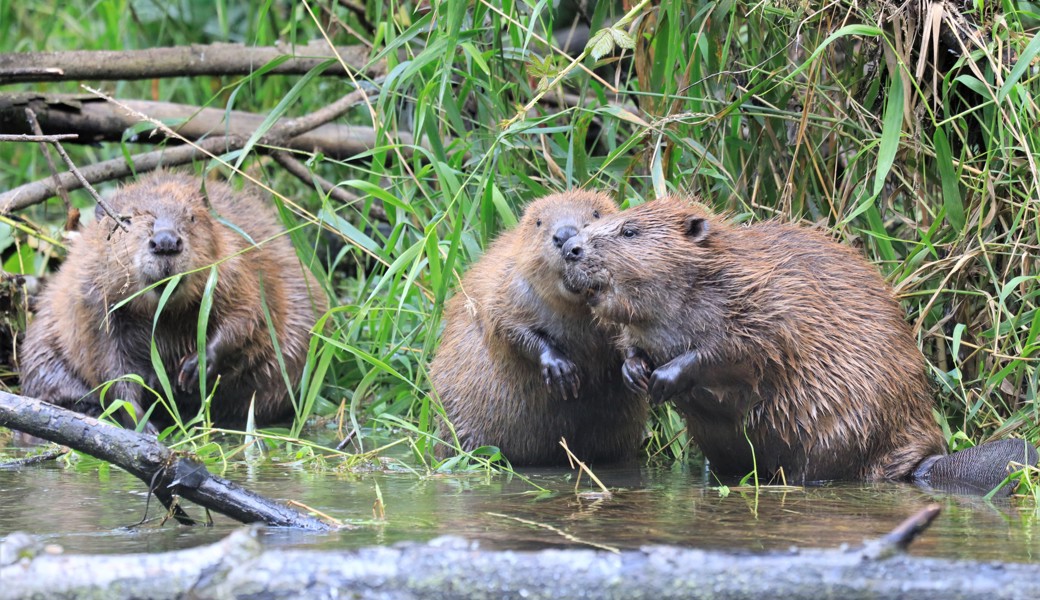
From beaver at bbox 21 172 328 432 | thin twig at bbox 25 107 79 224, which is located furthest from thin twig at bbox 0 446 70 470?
thin twig at bbox 25 107 79 224

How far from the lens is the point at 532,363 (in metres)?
4.23

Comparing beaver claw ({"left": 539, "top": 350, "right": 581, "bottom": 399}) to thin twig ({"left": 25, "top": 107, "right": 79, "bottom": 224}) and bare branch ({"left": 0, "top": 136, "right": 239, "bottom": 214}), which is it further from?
bare branch ({"left": 0, "top": 136, "right": 239, "bottom": 214})

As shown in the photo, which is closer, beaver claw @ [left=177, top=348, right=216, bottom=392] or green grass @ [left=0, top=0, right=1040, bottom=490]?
green grass @ [left=0, top=0, right=1040, bottom=490]

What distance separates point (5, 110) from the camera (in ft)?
18.6

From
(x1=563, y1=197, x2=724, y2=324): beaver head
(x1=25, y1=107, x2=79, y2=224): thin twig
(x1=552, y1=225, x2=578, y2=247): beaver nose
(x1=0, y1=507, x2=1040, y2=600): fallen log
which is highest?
(x1=25, y1=107, x2=79, y2=224): thin twig

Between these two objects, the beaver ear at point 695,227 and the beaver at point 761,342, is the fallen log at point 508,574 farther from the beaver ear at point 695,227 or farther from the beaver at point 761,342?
the beaver ear at point 695,227

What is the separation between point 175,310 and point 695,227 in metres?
2.27

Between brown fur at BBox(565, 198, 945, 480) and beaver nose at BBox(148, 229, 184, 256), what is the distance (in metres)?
1.76

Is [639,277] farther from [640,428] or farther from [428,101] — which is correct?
[428,101]

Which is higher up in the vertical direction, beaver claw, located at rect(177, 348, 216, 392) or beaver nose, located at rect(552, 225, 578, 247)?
beaver nose, located at rect(552, 225, 578, 247)

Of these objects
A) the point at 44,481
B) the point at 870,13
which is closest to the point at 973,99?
the point at 870,13

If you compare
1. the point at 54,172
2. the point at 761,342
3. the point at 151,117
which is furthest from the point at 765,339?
the point at 151,117

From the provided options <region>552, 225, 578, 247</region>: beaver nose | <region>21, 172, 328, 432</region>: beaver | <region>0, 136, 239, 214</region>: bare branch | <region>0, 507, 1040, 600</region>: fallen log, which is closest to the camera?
<region>0, 507, 1040, 600</region>: fallen log

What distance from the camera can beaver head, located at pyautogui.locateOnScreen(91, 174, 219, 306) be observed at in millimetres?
4848
